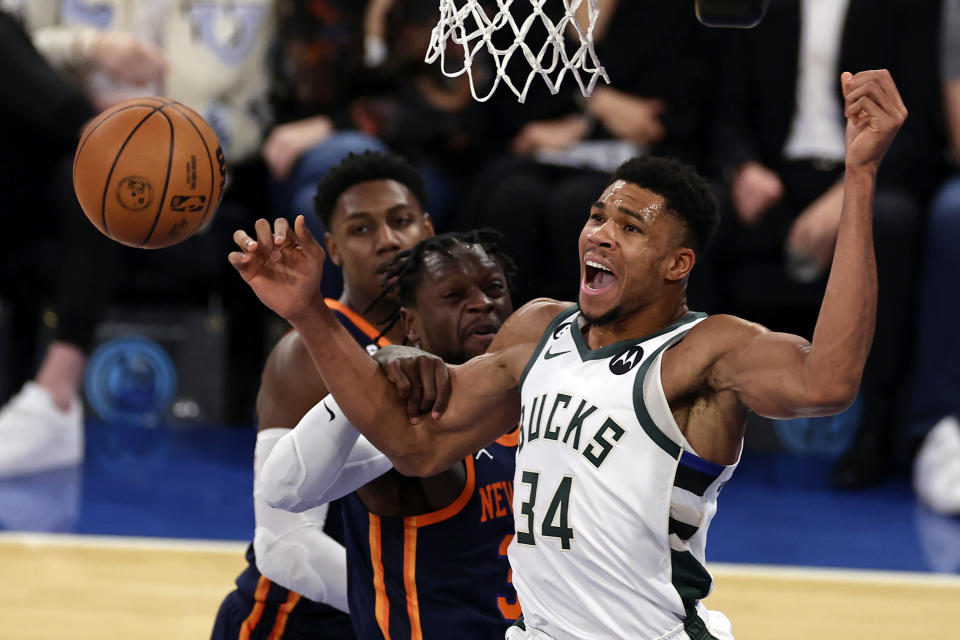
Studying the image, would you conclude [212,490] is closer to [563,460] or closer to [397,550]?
[397,550]

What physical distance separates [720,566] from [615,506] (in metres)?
2.57

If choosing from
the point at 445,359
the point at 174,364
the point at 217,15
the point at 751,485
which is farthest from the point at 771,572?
the point at 217,15

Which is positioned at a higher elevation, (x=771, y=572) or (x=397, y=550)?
(x=397, y=550)

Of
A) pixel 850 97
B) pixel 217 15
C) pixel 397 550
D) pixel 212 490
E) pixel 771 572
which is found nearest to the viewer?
pixel 850 97

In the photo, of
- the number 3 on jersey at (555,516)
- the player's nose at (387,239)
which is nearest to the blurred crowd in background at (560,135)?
the player's nose at (387,239)

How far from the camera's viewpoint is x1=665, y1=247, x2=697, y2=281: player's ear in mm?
2611

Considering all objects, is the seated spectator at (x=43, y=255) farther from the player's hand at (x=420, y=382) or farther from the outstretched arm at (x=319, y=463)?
the player's hand at (x=420, y=382)

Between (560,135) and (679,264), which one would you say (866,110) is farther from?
(560,135)

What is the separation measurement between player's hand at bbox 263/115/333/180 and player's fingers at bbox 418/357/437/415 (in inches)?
148

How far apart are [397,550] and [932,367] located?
3.73 meters

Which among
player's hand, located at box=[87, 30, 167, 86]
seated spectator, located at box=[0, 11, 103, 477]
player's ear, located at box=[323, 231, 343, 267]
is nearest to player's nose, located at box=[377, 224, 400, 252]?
player's ear, located at box=[323, 231, 343, 267]

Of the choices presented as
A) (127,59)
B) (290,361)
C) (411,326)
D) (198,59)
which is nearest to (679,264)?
(411,326)

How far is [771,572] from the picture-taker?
4.88m

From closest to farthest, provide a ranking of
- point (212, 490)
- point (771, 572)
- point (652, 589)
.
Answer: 1. point (652, 589)
2. point (771, 572)
3. point (212, 490)
